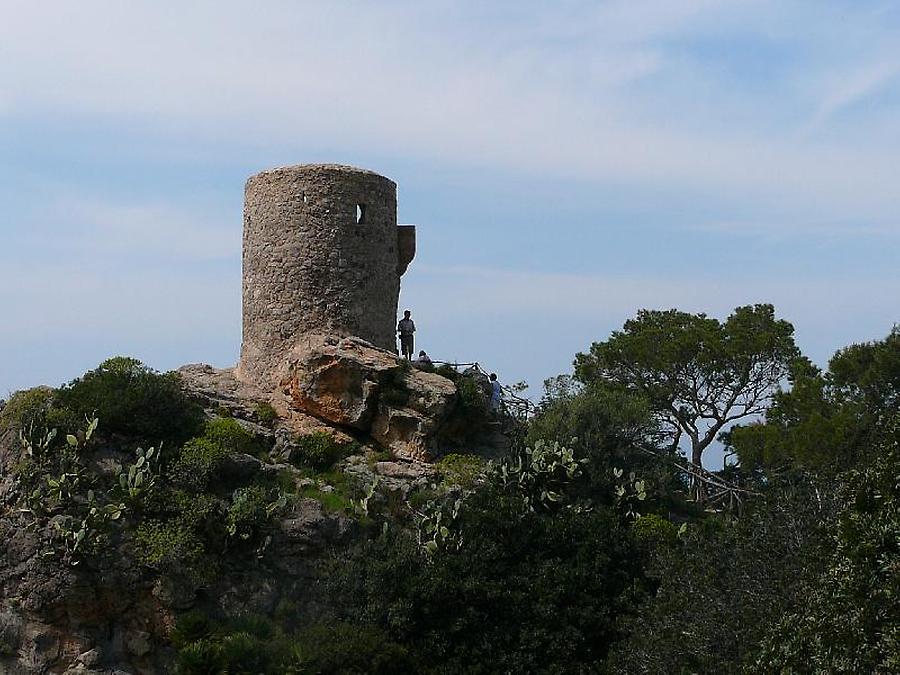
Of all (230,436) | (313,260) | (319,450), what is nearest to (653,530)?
(319,450)

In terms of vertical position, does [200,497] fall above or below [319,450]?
below

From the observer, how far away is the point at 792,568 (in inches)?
561

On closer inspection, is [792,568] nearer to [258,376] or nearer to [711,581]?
[711,581]

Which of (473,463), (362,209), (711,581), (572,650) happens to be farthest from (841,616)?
(362,209)

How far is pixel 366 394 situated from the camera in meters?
21.7

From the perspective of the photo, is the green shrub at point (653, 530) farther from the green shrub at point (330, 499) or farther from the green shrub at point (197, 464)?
the green shrub at point (197, 464)

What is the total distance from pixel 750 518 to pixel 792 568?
204 cm

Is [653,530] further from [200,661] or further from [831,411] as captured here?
[200,661]

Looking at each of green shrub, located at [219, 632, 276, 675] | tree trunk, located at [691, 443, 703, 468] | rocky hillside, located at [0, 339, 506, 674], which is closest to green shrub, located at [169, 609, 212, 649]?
rocky hillside, located at [0, 339, 506, 674]

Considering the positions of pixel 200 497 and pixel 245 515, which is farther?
pixel 200 497

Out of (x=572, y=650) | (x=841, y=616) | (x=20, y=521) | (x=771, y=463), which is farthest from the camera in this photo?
(x=771, y=463)

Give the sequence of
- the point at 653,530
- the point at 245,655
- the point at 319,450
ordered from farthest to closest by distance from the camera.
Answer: the point at 319,450 < the point at 653,530 < the point at 245,655

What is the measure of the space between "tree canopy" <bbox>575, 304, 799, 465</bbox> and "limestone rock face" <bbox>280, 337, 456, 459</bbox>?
31.7 ft

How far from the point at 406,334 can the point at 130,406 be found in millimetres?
6294
